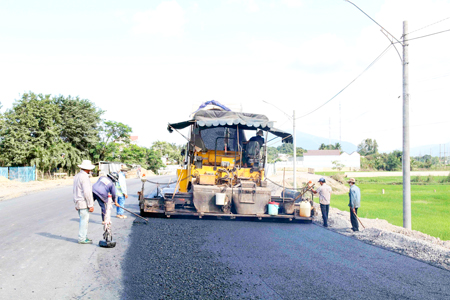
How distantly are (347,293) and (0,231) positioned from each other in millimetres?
8111

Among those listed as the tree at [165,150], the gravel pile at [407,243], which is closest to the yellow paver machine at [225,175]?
the gravel pile at [407,243]

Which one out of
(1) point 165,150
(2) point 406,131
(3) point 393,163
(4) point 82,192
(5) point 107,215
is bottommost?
(5) point 107,215

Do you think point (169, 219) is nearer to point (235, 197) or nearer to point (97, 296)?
point (235, 197)

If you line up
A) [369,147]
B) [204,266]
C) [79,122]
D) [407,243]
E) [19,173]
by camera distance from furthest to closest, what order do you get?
[369,147] < [79,122] < [19,173] < [407,243] < [204,266]

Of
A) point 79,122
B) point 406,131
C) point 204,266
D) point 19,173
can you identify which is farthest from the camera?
point 79,122

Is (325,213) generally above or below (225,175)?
below

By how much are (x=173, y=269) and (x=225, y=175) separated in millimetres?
5906

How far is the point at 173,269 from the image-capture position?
6.04m

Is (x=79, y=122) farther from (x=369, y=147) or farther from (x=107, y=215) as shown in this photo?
(x=369, y=147)

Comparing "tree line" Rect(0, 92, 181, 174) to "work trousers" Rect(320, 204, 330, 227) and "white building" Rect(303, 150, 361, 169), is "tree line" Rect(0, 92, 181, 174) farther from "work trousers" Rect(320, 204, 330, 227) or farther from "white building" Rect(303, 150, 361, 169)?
"white building" Rect(303, 150, 361, 169)

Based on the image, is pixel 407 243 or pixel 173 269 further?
pixel 407 243

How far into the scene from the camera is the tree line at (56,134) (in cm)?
3284

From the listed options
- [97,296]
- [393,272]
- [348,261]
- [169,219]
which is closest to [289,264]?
[348,261]

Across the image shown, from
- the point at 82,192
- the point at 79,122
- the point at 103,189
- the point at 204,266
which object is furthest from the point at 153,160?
the point at 204,266
